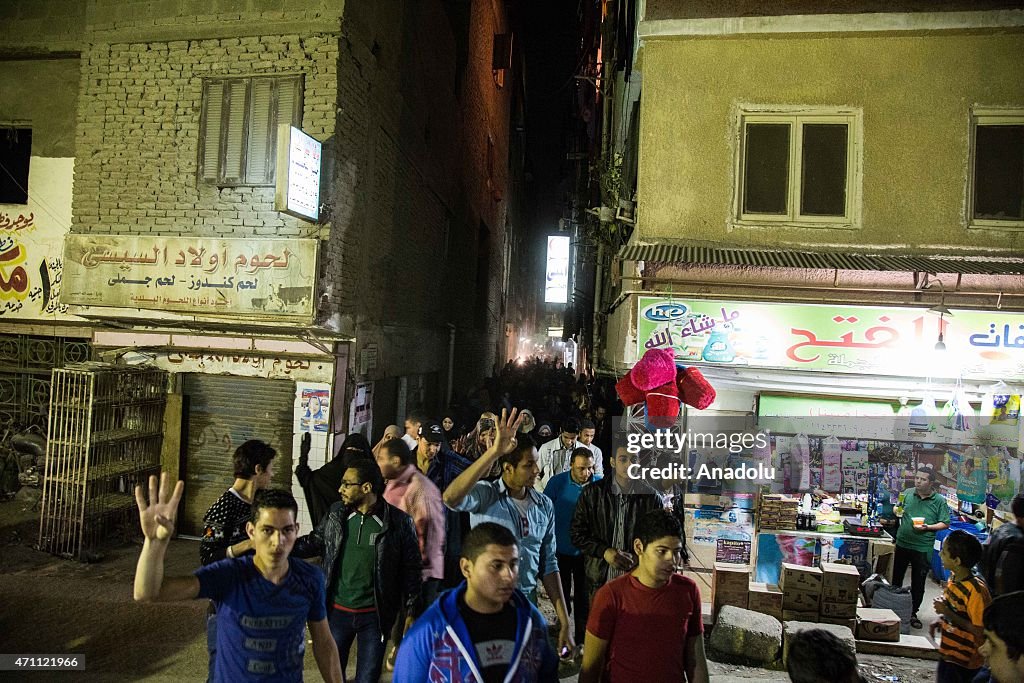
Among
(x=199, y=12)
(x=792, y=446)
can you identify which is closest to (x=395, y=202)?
(x=199, y=12)

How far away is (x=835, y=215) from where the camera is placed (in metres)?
8.39

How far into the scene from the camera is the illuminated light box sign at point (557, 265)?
3020cm

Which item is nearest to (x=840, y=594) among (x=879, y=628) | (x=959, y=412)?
(x=879, y=628)

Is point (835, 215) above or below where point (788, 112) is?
below

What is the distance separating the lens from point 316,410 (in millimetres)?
9594

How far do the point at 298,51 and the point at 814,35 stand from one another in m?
7.39

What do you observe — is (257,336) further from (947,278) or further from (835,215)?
→ (947,278)

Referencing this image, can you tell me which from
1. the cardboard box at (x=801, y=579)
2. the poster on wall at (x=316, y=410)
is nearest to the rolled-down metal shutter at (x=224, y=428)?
the poster on wall at (x=316, y=410)

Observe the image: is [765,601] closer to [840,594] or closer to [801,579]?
[801,579]

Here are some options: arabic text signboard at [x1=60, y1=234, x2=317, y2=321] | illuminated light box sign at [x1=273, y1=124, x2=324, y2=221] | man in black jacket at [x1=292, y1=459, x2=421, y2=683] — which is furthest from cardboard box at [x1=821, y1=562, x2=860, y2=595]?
illuminated light box sign at [x1=273, y1=124, x2=324, y2=221]

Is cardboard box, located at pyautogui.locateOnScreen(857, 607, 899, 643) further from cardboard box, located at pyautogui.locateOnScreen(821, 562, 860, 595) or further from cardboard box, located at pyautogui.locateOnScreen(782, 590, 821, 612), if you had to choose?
cardboard box, located at pyautogui.locateOnScreen(782, 590, 821, 612)

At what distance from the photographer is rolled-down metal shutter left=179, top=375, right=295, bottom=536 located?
9.87 metres

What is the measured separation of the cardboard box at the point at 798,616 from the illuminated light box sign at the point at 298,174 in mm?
7886

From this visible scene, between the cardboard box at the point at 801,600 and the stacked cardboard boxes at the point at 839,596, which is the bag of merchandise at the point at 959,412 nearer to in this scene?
the stacked cardboard boxes at the point at 839,596
